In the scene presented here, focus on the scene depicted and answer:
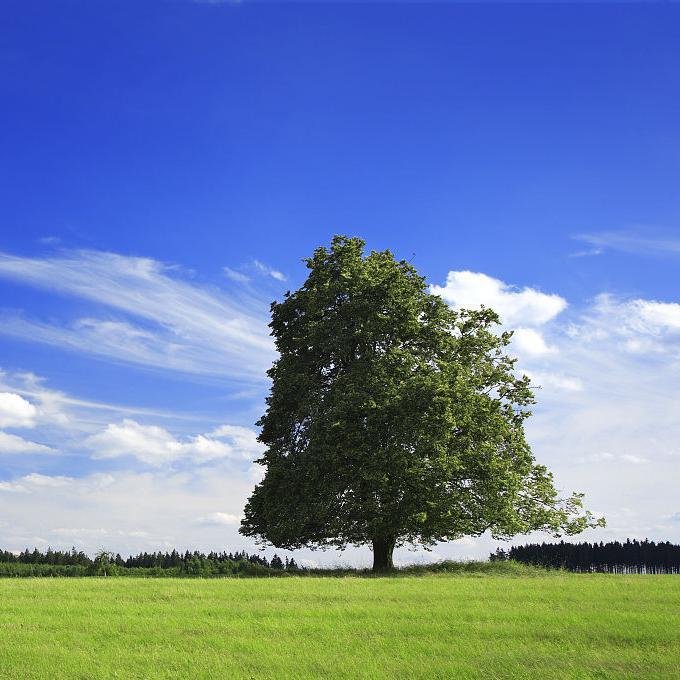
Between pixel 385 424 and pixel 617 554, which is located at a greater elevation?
pixel 385 424

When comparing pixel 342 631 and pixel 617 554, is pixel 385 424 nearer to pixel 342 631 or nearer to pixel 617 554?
pixel 342 631

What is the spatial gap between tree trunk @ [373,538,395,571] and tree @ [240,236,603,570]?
0.21 ft

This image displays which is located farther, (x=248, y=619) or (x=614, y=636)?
(x=248, y=619)

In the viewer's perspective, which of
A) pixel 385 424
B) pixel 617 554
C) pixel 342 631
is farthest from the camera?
pixel 617 554

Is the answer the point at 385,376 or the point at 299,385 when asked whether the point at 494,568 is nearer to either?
the point at 385,376

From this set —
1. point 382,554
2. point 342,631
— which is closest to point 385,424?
point 382,554

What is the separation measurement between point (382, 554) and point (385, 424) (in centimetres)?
750

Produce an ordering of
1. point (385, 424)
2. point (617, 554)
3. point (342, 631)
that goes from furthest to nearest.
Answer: point (617, 554), point (385, 424), point (342, 631)

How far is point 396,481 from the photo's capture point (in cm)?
3462

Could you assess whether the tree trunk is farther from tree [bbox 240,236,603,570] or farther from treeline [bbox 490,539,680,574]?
treeline [bbox 490,539,680,574]

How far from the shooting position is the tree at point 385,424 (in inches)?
1366

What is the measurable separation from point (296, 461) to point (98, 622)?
1697 cm

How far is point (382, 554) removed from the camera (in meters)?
37.8

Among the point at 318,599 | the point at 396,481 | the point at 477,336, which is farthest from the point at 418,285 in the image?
the point at 318,599
